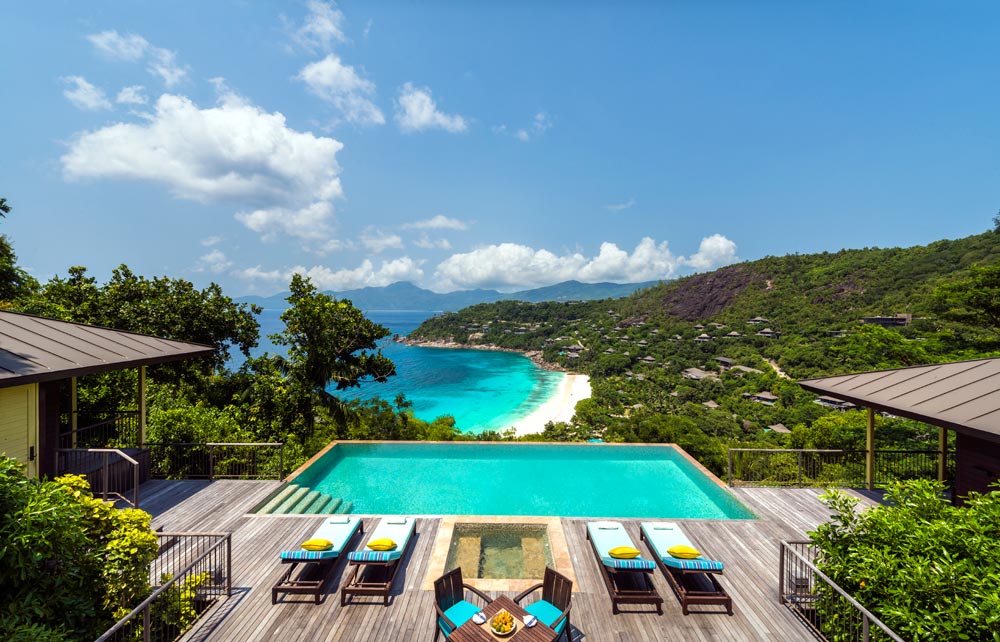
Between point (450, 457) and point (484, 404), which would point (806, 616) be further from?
point (484, 404)

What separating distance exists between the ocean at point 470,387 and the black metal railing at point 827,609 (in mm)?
29466

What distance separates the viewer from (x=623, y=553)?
5.55 metres

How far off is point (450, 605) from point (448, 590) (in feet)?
0.69

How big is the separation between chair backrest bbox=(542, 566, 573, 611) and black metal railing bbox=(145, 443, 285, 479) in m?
7.10

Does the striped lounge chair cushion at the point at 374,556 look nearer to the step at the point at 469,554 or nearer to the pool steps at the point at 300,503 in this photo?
the step at the point at 469,554

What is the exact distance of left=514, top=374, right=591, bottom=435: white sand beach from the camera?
113 feet

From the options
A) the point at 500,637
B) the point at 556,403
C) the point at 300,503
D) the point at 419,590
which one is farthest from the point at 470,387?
the point at 500,637

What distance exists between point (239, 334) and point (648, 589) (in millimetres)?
18082

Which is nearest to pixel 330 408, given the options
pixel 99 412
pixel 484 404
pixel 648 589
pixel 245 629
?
pixel 99 412

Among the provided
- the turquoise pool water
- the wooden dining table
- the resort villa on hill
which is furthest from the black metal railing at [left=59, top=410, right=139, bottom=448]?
the wooden dining table

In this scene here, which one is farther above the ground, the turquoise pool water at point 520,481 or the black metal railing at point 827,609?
the black metal railing at point 827,609

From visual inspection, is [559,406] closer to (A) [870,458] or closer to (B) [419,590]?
(A) [870,458]

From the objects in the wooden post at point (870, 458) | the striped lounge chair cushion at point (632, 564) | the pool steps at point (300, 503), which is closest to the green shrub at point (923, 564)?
the striped lounge chair cushion at point (632, 564)

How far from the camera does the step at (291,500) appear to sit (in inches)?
325
